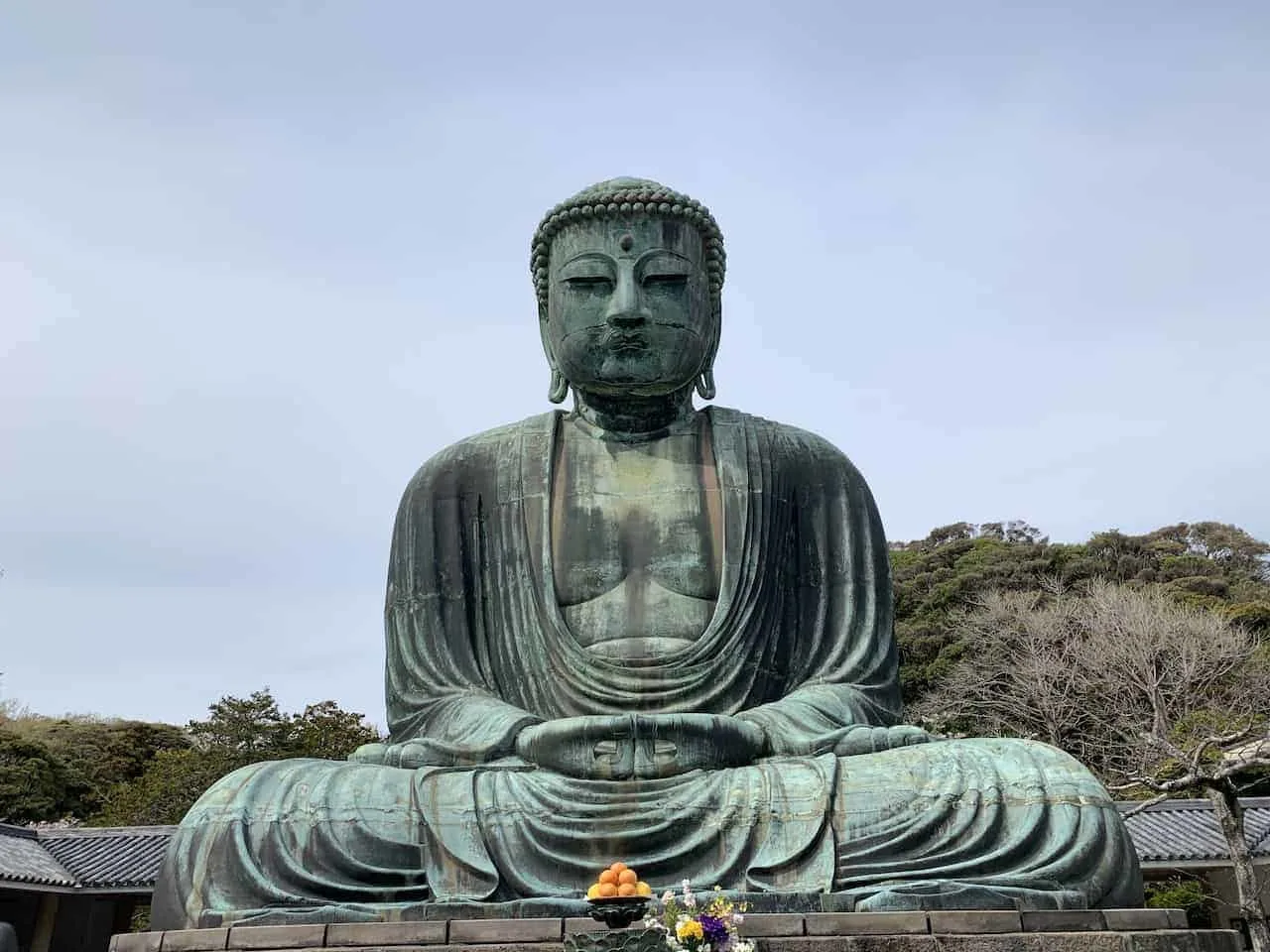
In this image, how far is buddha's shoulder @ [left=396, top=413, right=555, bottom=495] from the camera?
8055mm

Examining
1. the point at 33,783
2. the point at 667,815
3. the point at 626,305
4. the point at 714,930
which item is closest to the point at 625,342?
the point at 626,305

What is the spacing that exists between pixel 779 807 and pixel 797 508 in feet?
7.94

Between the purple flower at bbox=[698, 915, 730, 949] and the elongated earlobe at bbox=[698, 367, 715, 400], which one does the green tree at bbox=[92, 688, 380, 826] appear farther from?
the purple flower at bbox=[698, 915, 730, 949]

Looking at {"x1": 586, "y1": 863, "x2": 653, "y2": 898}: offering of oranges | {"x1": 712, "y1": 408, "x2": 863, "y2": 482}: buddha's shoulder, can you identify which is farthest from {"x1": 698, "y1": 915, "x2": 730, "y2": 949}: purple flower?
{"x1": 712, "y1": 408, "x2": 863, "y2": 482}: buddha's shoulder

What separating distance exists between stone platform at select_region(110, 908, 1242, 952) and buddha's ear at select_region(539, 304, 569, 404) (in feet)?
12.1

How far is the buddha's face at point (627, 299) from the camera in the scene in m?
7.75

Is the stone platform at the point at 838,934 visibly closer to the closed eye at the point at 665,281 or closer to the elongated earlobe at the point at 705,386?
the elongated earlobe at the point at 705,386

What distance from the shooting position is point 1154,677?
2941 cm

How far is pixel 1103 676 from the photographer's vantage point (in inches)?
1179

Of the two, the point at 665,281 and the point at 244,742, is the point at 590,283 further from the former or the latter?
the point at 244,742

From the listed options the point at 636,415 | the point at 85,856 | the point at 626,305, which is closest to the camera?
the point at 626,305

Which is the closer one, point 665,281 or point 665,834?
point 665,834

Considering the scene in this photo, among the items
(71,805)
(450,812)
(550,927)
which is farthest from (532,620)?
(71,805)

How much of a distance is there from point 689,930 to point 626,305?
406cm
